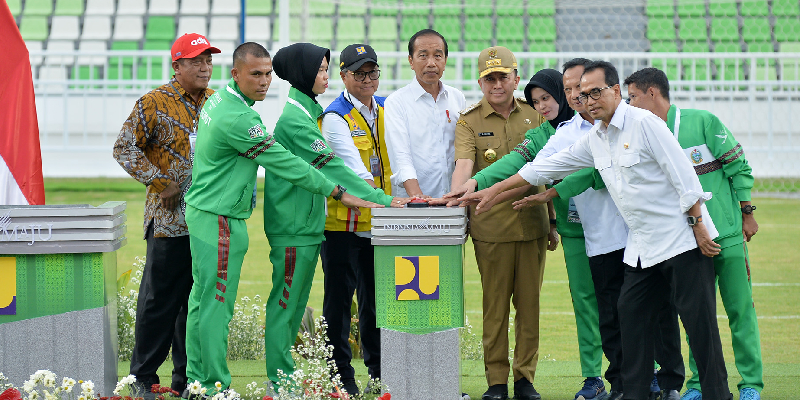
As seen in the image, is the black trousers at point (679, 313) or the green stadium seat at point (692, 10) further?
the green stadium seat at point (692, 10)

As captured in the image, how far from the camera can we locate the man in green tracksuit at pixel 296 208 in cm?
410

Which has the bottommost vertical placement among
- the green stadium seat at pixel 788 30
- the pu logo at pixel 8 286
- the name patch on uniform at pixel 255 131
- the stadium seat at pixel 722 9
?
the pu logo at pixel 8 286

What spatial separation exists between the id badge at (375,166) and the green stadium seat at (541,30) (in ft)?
45.3

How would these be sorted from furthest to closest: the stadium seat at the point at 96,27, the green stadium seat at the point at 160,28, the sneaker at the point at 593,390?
the stadium seat at the point at 96,27
the green stadium seat at the point at 160,28
the sneaker at the point at 593,390

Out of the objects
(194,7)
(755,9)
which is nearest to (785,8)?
(755,9)

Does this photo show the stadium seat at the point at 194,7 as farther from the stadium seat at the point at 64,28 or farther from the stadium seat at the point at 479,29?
the stadium seat at the point at 479,29

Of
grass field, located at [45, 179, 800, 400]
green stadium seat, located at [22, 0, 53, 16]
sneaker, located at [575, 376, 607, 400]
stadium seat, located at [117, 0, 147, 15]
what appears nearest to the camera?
sneaker, located at [575, 376, 607, 400]

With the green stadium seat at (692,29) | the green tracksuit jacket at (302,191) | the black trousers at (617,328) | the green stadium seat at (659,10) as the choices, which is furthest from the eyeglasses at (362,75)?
the green stadium seat at (692,29)

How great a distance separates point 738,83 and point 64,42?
1503 centimetres

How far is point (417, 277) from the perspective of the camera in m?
3.79

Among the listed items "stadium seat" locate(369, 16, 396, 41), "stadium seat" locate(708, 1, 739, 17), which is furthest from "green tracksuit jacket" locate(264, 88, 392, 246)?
"stadium seat" locate(708, 1, 739, 17)

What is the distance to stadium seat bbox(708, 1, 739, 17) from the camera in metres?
17.7

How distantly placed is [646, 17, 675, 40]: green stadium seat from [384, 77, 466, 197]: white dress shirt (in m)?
14.1

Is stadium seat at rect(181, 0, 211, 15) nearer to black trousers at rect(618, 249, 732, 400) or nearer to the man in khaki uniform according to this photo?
the man in khaki uniform
